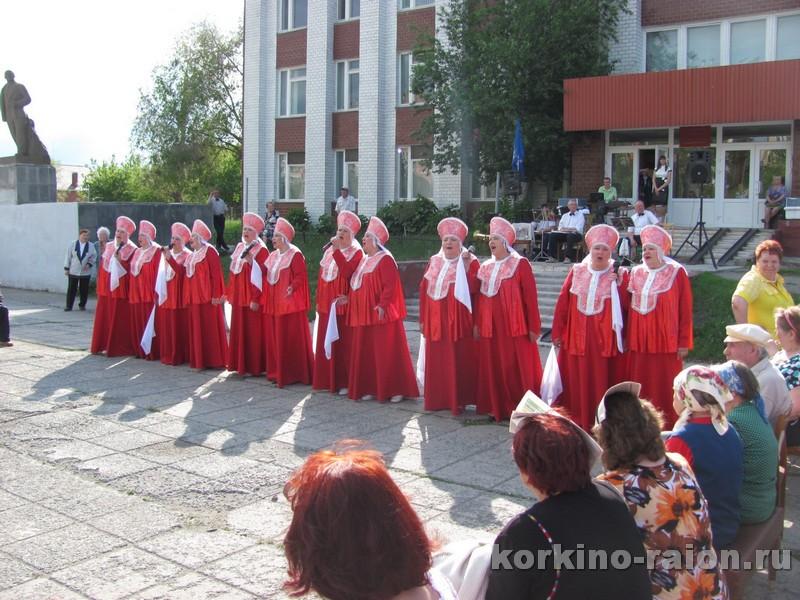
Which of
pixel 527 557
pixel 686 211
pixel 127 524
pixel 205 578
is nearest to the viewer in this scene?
pixel 527 557

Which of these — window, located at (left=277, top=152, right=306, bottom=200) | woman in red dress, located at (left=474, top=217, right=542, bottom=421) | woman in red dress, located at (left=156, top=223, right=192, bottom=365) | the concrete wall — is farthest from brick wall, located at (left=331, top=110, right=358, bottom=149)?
woman in red dress, located at (left=474, top=217, right=542, bottom=421)

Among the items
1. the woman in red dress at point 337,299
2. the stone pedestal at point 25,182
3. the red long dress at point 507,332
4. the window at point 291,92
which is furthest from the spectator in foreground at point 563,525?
the window at point 291,92

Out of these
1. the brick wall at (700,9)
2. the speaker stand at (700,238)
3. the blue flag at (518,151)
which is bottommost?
the speaker stand at (700,238)

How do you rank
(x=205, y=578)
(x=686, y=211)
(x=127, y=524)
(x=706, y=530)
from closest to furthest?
(x=706, y=530) < (x=205, y=578) < (x=127, y=524) < (x=686, y=211)

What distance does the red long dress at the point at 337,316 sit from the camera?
895 cm

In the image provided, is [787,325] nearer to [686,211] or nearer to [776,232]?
[776,232]

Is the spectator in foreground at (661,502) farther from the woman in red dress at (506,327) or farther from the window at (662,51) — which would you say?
the window at (662,51)

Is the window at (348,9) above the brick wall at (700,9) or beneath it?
above

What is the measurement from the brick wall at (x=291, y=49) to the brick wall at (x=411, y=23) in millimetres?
4219

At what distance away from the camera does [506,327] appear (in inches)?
307

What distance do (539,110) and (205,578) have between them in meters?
18.2

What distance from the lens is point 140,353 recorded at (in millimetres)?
11586

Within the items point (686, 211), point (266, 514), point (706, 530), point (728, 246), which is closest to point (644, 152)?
point (686, 211)

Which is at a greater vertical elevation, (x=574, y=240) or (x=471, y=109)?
(x=471, y=109)
